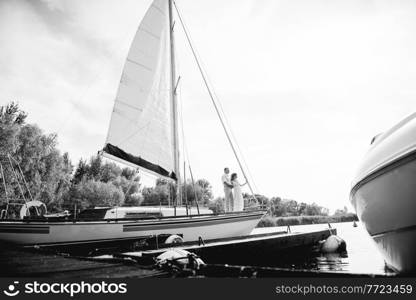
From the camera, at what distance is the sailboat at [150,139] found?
349 inches

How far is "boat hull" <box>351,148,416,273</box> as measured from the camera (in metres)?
3.43

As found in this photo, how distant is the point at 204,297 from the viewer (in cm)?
255

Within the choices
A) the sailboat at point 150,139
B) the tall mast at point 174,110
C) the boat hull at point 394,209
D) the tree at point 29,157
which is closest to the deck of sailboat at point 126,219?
the sailboat at point 150,139

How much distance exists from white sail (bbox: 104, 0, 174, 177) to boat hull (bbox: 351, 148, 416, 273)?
29.0ft

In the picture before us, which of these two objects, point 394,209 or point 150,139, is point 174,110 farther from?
point 394,209

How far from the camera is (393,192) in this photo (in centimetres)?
359

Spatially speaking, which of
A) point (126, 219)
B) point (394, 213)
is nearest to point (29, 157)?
point (126, 219)

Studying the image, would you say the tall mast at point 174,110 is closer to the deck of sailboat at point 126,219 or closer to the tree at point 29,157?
the deck of sailboat at point 126,219

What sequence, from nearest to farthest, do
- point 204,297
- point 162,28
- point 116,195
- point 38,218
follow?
1. point 204,297
2. point 38,218
3. point 162,28
4. point 116,195

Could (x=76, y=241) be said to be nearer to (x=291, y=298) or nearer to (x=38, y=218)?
(x=38, y=218)

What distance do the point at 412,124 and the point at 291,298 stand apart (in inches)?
98.2

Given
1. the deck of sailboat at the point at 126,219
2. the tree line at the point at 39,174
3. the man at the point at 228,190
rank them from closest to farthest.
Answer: the deck of sailboat at the point at 126,219, the man at the point at 228,190, the tree line at the point at 39,174

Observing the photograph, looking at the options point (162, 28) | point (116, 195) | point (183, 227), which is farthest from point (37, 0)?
point (116, 195)

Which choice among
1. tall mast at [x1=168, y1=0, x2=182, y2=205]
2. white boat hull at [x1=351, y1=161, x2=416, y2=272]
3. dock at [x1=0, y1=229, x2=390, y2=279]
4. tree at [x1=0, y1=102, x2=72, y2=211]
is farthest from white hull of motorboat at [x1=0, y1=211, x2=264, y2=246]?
tree at [x1=0, y1=102, x2=72, y2=211]
